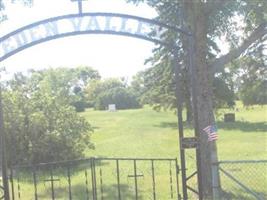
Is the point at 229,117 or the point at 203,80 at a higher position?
the point at 203,80

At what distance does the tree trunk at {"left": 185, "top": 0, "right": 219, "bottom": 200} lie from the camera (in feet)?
→ 41.4

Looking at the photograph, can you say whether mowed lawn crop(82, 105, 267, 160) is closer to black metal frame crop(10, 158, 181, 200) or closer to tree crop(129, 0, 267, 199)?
black metal frame crop(10, 158, 181, 200)

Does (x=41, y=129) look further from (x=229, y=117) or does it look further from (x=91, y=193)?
(x=229, y=117)

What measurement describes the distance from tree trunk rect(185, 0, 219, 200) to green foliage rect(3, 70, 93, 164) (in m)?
9.29

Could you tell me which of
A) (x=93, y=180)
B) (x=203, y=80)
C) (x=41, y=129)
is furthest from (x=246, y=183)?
(x=41, y=129)

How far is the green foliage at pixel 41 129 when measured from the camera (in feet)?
68.5

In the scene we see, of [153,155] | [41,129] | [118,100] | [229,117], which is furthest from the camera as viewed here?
[118,100]

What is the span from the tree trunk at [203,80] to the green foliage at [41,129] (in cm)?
929

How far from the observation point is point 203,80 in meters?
12.7

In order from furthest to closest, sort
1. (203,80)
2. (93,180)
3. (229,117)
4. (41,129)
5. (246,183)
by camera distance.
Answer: (229,117) < (41,129) < (246,183) < (203,80) < (93,180)

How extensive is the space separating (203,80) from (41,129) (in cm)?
1014

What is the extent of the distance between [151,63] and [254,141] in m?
17.1

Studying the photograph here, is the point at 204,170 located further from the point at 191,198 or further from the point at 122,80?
the point at 122,80

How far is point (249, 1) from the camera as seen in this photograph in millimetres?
12734
